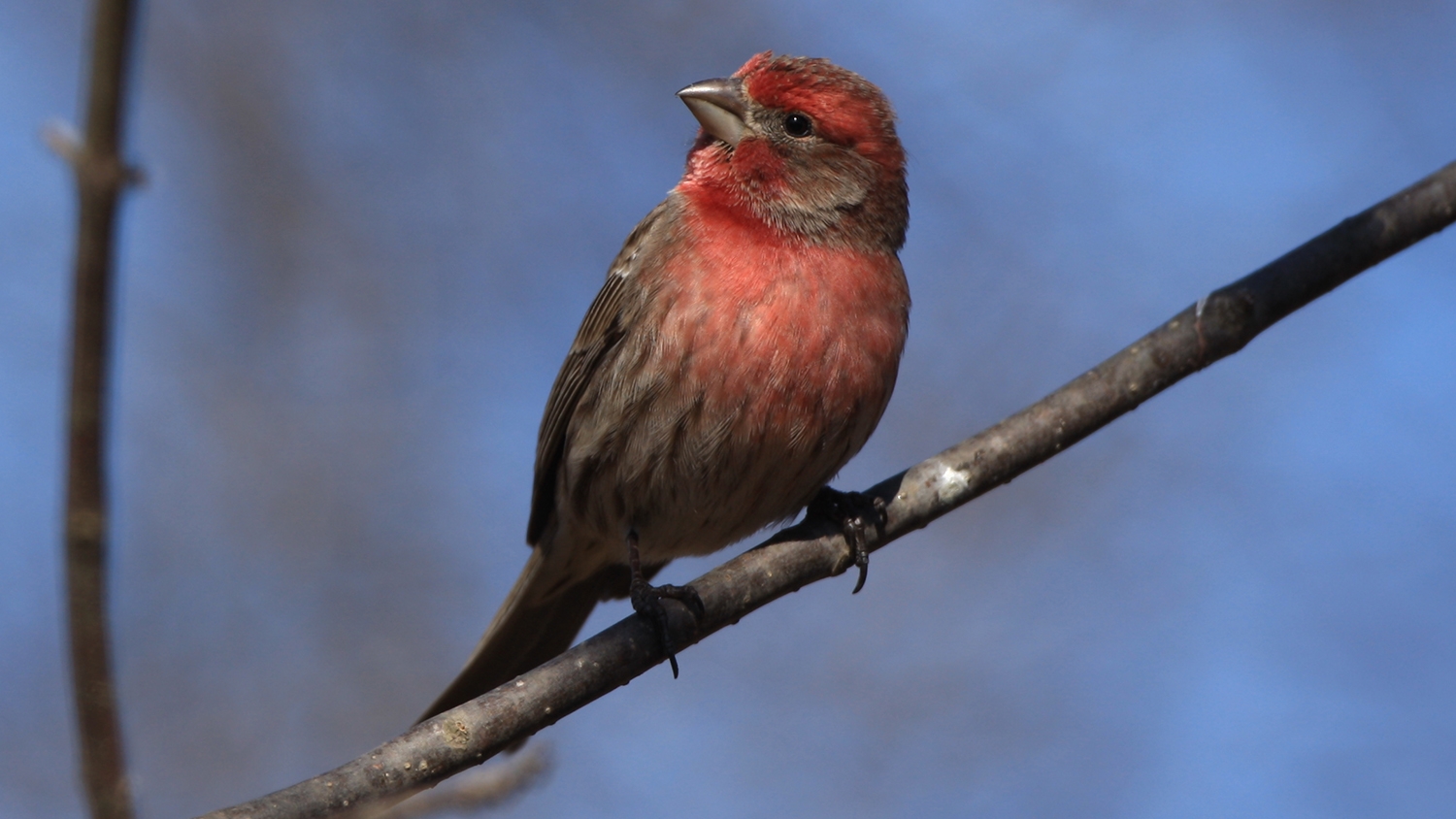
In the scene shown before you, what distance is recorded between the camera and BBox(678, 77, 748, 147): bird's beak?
624 centimetres

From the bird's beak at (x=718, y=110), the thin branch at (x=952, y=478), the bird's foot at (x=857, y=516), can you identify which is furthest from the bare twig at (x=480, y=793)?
the bird's beak at (x=718, y=110)

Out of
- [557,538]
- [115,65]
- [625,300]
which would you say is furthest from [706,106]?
[115,65]

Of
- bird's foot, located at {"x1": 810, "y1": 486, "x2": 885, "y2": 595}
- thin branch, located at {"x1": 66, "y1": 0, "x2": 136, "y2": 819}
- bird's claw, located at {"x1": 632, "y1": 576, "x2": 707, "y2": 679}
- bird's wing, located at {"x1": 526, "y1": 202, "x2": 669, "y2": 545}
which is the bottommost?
thin branch, located at {"x1": 66, "y1": 0, "x2": 136, "y2": 819}

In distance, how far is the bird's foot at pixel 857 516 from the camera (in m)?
5.54

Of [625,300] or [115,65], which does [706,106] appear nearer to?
[625,300]

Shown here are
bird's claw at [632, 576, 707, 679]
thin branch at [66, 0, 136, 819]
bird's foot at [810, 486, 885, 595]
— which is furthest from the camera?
bird's foot at [810, 486, 885, 595]

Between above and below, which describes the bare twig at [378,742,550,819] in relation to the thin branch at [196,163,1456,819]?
below

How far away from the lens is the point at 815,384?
560 cm

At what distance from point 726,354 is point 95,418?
13.7 feet

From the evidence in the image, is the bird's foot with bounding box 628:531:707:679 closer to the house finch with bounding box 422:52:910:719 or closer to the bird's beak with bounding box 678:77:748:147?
the house finch with bounding box 422:52:910:719

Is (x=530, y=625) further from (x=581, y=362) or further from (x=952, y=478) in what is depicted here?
(x=952, y=478)

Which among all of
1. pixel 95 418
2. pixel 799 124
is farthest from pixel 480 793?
pixel 799 124

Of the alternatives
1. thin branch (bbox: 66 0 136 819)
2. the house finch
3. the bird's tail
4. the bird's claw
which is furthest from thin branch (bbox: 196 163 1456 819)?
thin branch (bbox: 66 0 136 819)

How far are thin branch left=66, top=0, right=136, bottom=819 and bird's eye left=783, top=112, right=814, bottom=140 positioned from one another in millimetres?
4990
